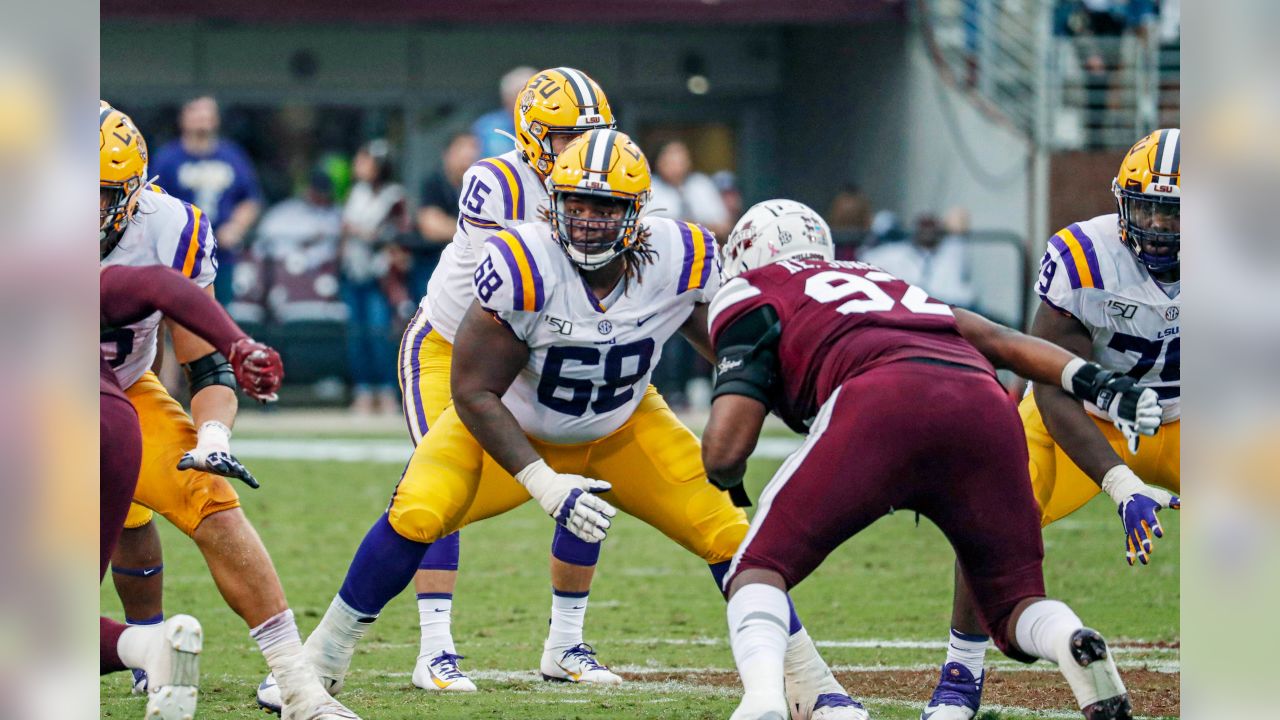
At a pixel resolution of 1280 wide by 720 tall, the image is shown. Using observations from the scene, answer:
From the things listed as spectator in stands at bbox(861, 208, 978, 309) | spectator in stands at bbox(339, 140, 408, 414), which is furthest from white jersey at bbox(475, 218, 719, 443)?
spectator in stands at bbox(861, 208, 978, 309)

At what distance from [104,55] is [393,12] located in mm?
3023

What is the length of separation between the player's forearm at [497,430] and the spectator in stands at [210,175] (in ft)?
22.3

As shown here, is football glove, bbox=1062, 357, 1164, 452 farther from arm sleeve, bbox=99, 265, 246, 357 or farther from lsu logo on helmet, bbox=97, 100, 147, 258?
lsu logo on helmet, bbox=97, 100, 147, 258

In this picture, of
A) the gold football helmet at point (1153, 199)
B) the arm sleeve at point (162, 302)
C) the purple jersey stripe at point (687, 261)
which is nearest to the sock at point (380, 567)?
the arm sleeve at point (162, 302)

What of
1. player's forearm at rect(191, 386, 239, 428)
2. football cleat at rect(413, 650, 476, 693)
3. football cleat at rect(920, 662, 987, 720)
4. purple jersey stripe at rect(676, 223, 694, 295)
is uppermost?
purple jersey stripe at rect(676, 223, 694, 295)

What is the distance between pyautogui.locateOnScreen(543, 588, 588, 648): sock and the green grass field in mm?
156

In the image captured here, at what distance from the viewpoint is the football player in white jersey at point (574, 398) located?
4.30 meters

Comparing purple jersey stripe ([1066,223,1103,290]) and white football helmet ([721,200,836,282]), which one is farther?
purple jersey stripe ([1066,223,1103,290])

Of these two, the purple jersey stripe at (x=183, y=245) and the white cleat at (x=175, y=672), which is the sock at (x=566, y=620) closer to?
the purple jersey stripe at (x=183, y=245)

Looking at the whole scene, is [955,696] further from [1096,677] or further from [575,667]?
[575,667]

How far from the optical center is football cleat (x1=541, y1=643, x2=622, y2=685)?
5.05m

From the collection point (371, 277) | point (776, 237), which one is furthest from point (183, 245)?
point (371, 277)
